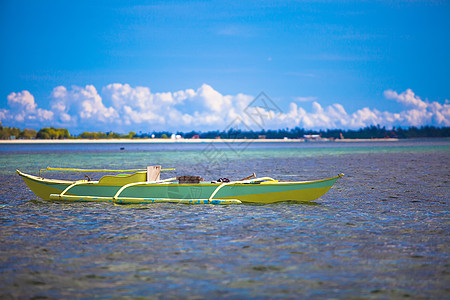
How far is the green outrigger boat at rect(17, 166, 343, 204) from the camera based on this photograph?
66.6 ft

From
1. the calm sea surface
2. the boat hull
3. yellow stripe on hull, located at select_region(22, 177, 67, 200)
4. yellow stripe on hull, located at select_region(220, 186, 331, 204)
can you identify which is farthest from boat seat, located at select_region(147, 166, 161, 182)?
yellow stripe on hull, located at select_region(22, 177, 67, 200)

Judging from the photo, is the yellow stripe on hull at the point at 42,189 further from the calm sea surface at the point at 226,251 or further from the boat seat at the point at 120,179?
the boat seat at the point at 120,179

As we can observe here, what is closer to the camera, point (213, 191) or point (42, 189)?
point (213, 191)

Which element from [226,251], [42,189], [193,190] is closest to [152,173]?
[193,190]

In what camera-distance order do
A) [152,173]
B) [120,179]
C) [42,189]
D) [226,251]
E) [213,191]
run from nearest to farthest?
1. [226,251]
2. [213,191]
3. [120,179]
4. [152,173]
5. [42,189]

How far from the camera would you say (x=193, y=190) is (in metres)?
20.7

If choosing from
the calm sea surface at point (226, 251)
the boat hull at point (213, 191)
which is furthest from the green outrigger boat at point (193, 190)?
the calm sea surface at point (226, 251)

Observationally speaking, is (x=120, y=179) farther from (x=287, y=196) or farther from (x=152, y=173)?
(x=287, y=196)

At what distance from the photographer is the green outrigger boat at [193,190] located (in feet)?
66.6

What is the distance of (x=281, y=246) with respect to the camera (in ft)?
42.0

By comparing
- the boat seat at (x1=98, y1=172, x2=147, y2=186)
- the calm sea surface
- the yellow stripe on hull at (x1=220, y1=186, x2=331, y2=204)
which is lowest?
the calm sea surface

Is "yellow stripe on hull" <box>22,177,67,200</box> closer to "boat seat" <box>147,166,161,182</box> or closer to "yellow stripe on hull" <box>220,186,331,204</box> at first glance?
"boat seat" <box>147,166,161,182</box>

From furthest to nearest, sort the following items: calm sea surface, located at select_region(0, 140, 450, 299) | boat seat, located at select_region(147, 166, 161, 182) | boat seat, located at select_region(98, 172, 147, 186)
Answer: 1. boat seat, located at select_region(147, 166, 161, 182)
2. boat seat, located at select_region(98, 172, 147, 186)
3. calm sea surface, located at select_region(0, 140, 450, 299)

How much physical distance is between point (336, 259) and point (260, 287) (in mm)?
2992
